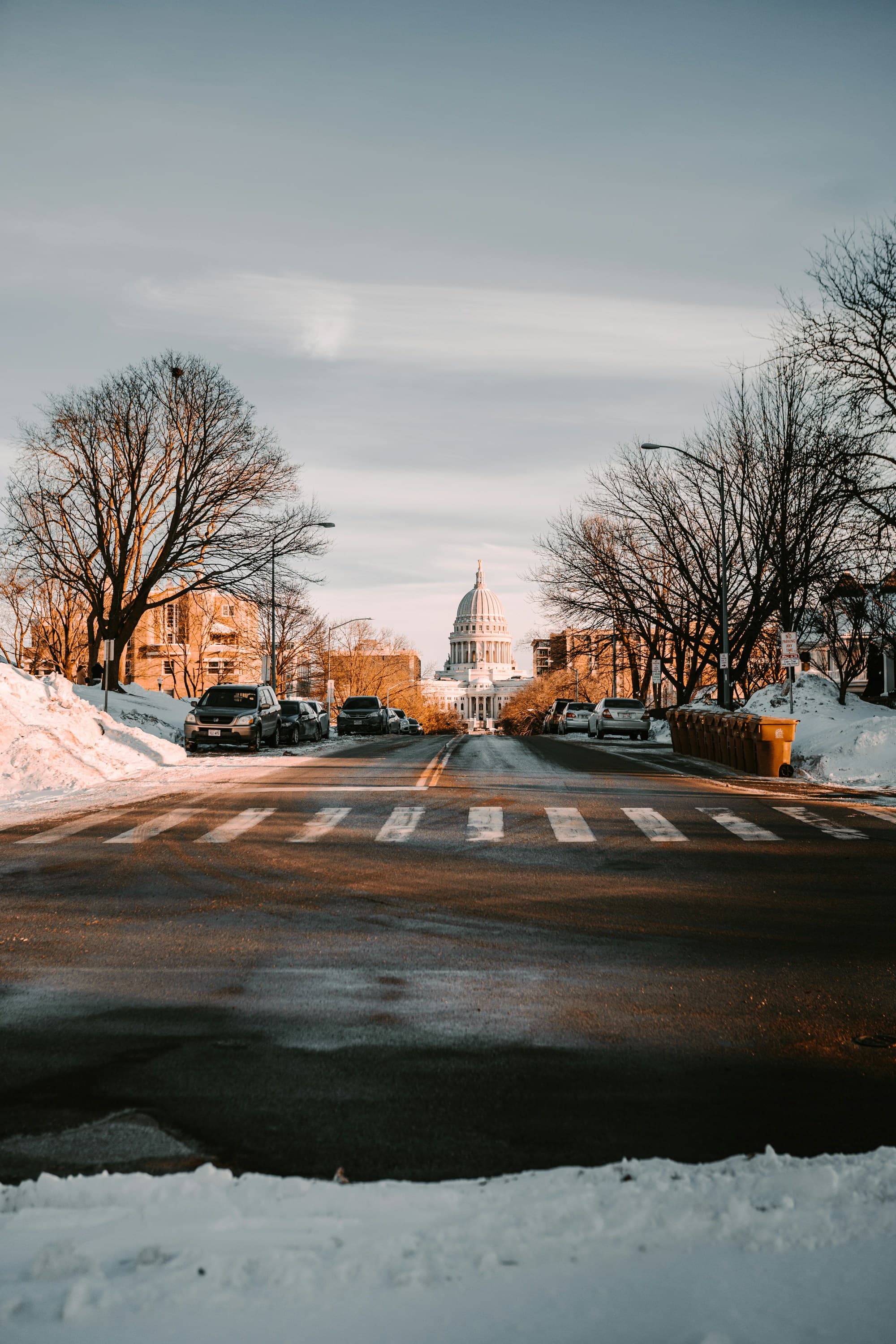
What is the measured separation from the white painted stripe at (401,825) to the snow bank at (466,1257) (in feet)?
29.0

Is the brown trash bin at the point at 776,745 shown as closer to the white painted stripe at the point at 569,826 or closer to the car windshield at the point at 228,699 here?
the white painted stripe at the point at 569,826

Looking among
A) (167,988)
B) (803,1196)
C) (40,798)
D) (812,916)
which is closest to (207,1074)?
(167,988)

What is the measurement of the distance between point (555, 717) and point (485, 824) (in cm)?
5366

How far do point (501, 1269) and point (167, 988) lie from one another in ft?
12.1

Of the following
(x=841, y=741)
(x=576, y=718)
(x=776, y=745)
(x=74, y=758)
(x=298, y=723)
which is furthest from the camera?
(x=576, y=718)

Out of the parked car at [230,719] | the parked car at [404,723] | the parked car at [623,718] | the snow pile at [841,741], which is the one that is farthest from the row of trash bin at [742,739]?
the parked car at [404,723]

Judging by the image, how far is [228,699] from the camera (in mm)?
34000

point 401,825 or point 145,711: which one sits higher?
point 145,711

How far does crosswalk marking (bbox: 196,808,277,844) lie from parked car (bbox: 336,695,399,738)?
37026mm

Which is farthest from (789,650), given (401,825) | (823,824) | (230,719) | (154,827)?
(154,827)

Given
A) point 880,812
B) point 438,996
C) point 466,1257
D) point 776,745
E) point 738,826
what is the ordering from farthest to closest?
point 776,745
point 880,812
point 738,826
point 438,996
point 466,1257

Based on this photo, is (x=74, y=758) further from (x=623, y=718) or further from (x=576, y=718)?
(x=576, y=718)

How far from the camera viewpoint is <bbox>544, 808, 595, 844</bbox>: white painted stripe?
12680 mm

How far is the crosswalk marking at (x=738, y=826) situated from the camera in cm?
1301
